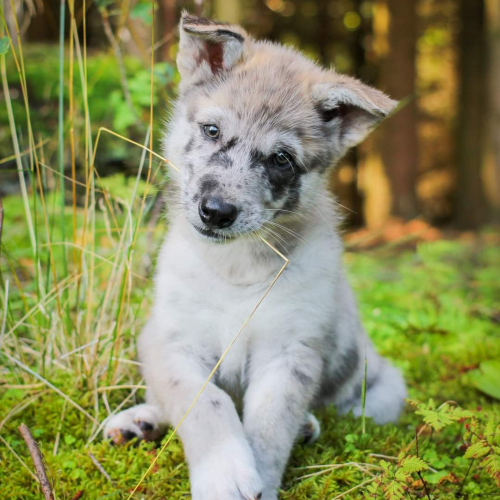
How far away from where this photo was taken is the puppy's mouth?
273 centimetres

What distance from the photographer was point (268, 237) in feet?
9.96

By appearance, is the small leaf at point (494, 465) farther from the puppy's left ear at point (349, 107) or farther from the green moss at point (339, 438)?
the puppy's left ear at point (349, 107)

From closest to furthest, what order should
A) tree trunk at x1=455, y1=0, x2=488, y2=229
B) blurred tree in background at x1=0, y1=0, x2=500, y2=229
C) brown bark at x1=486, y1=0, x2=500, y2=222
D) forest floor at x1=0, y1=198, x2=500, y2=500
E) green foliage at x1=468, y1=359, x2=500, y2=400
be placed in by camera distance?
forest floor at x1=0, y1=198, x2=500, y2=500 → green foliage at x1=468, y1=359, x2=500, y2=400 → blurred tree in background at x1=0, y1=0, x2=500, y2=229 → brown bark at x1=486, y1=0, x2=500, y2=222 → tree trunk at x1=455, y1=0, x2=488, y2=229

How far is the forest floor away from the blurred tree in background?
1.67m

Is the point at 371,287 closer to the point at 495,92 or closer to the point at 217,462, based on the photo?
the point at 217,462

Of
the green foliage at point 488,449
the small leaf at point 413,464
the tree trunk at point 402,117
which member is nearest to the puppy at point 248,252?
the small leaf at point 413,464

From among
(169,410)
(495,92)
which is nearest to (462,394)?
(169,410)

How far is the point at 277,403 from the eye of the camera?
2.70 metres

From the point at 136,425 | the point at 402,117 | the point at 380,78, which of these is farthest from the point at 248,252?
the point at 380,78

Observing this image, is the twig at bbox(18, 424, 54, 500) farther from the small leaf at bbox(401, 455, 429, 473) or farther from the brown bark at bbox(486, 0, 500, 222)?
the brown bark at bbox(486, 0, 500, 222)

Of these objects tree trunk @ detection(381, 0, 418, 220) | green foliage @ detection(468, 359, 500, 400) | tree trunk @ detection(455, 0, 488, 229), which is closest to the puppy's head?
green foliage @ detection(468, 359, 500, 400)

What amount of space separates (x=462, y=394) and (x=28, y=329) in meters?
2.85

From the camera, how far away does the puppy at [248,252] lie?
2682 mm

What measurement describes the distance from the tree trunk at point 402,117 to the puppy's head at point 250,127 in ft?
26.2
